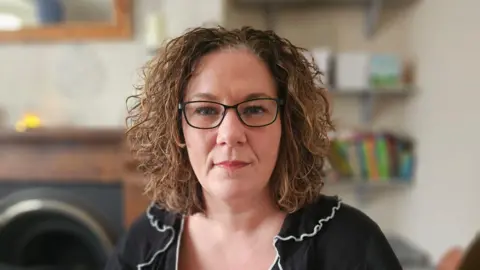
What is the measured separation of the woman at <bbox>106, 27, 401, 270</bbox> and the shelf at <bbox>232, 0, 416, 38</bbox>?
1.60 m

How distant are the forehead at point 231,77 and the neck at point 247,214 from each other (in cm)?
22

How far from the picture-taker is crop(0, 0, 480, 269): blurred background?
2.12 meters

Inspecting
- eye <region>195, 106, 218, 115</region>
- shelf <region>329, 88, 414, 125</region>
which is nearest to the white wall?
shelf <region>329, 88, 414, 125</region>

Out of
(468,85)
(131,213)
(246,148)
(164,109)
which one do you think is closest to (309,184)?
(246,148)

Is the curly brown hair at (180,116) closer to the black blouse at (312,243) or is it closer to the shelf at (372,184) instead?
the black blouse at (312,243)

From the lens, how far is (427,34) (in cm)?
228

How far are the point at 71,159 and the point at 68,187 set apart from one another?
5.1 inches

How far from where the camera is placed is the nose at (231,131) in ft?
2.93

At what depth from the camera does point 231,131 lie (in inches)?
35.2

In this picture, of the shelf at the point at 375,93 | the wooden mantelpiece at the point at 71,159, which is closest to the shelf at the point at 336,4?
the shelf at the point at 375,93

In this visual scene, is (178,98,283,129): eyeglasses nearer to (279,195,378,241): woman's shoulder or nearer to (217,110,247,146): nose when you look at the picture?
(217,110,247,146): nose

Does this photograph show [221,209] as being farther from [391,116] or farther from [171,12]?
[391,116]

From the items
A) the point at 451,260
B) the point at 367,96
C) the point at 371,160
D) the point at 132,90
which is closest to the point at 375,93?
the point at 367,96

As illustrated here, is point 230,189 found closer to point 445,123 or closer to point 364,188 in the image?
point 445,123
